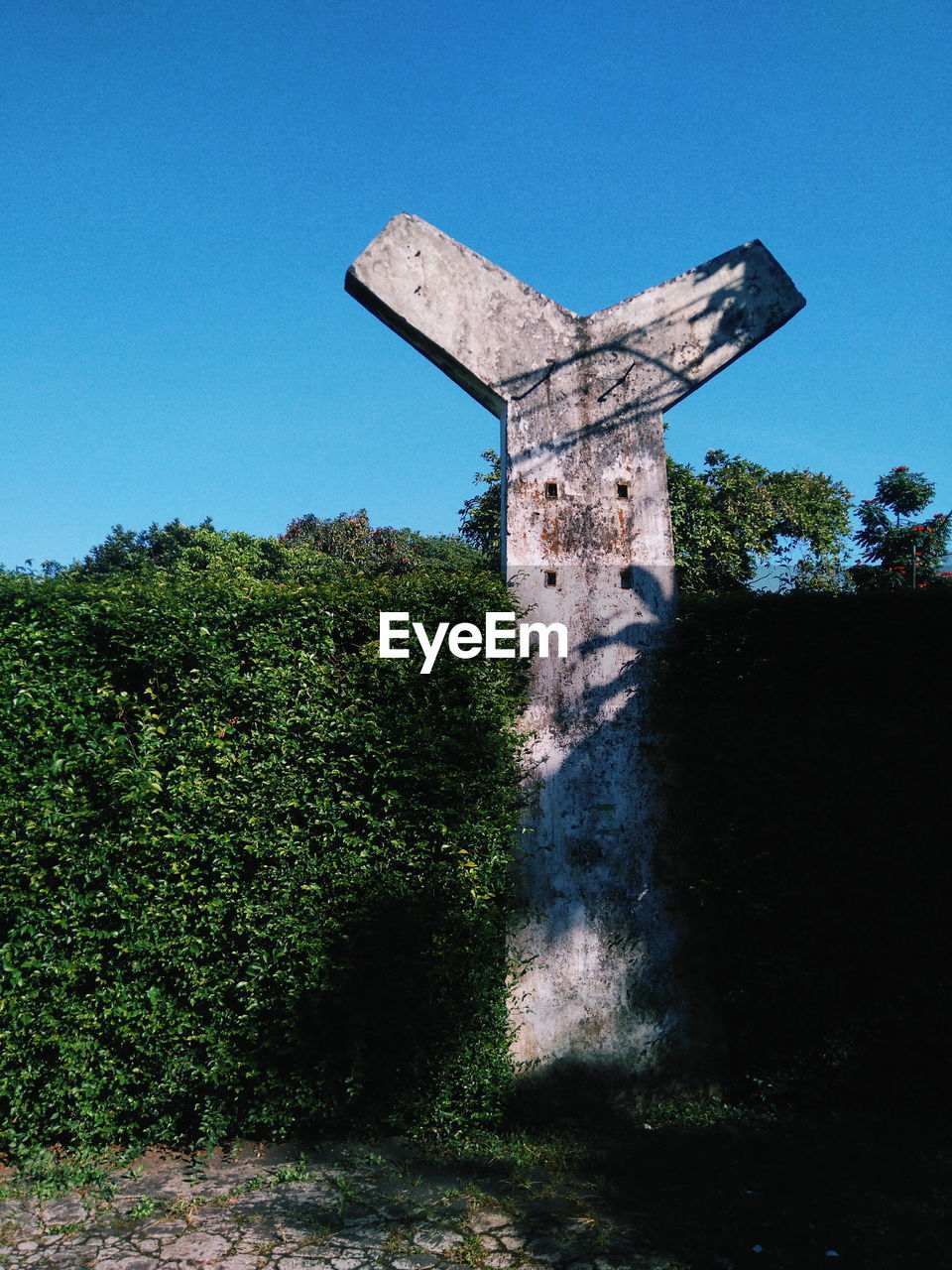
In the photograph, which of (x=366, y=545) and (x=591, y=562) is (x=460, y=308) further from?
(x=366, y=545)

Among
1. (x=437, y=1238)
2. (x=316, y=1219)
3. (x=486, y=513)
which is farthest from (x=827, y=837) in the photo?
(x=486, y=513)

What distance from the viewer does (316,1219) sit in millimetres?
4105

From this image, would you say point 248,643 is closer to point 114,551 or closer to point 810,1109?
point 810,1109

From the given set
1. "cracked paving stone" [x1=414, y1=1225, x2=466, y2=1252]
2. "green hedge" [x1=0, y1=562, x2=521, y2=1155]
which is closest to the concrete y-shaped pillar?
"green hedge" [x1=0, y1=562, x2=521, y2=1155]

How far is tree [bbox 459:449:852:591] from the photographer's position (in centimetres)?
1938

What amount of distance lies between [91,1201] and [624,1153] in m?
3.05

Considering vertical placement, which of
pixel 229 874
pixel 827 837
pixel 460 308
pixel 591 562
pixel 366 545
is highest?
pixel 366 545

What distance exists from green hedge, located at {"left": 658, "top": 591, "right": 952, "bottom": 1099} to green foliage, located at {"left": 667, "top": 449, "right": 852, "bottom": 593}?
449 inches

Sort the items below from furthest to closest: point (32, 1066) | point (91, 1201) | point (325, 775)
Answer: point (325, 775) < point (32, 1066) < point (91, 1201)

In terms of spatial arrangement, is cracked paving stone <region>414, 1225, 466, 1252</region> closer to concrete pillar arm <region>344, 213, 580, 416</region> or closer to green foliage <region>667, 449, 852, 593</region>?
concrete pillar arm <region>344, 213, 580, 416</region>

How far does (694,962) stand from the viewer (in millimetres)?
5938

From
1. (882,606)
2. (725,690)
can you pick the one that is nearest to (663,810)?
(725,690)

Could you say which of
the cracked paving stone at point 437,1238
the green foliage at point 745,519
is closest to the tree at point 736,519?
the green foliage at point 745,519

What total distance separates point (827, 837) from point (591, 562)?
2623 mm
